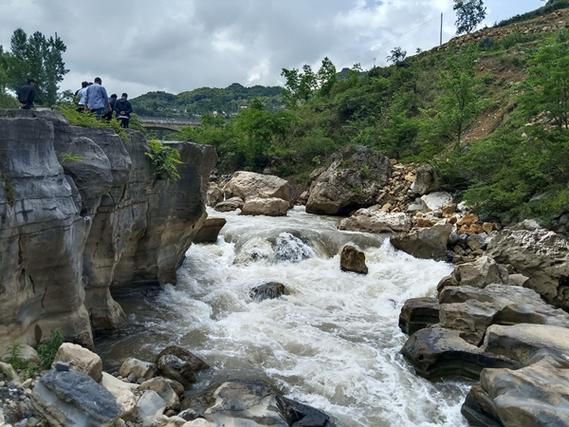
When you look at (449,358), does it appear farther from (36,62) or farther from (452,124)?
(36,62)

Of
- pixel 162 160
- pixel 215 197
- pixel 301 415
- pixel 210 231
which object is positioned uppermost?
pixel 162 160

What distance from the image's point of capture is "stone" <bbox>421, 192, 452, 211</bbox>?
1948 centimetres

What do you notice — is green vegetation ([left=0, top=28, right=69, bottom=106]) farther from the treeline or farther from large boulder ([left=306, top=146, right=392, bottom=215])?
large boulder ([left=306, top=146, right=392, bottom=215])

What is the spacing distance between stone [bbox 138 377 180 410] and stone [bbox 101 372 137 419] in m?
0.18

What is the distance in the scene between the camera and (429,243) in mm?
15133

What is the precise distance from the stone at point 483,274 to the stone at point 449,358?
3.10 meters

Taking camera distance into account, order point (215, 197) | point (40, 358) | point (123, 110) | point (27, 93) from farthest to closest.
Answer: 1. point (215, 197)
2. point (123, 110)
3. point (27, 93)
4. point (40, 358)

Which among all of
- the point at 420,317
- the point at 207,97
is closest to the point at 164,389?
the point at 420,317

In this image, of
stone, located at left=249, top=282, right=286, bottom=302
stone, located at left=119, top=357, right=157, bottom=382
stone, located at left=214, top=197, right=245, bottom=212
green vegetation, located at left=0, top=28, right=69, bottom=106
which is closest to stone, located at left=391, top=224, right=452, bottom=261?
stone, located at left=249, top=282, right=286, bottom=302

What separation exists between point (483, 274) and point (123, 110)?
9.48 m

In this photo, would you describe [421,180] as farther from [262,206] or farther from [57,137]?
[57,137]

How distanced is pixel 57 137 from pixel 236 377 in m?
4.91

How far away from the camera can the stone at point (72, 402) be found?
5277mm

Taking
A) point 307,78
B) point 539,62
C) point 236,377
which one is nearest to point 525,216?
point 539,62
